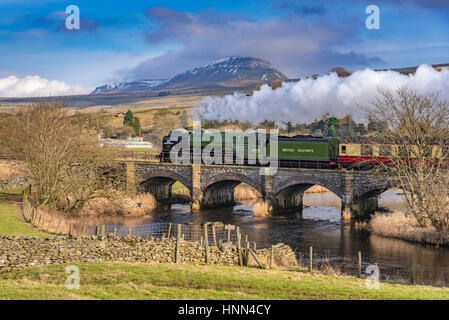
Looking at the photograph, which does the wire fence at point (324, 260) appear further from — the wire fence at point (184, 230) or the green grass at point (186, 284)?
the green grass at point (186, 284)

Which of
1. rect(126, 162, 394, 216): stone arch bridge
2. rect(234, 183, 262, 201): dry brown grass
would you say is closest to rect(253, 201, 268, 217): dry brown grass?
rect(126, 162, 394, 216): stone arch bridge

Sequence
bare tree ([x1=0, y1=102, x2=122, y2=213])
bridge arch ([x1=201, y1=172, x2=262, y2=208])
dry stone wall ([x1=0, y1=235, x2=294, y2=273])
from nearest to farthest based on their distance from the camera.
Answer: dry stone wall ([x1=0, y1=235, x2=294, y2=273]) → bare tree ([x1=0, y1=102, x2=122, y2=213]) → bridge arch ([x1=201, y1=172, x2=262, y2=208])

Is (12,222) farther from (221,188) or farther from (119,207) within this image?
(221,188)

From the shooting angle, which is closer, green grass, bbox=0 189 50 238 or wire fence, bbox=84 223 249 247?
green grass, bbox=0 189 50 238

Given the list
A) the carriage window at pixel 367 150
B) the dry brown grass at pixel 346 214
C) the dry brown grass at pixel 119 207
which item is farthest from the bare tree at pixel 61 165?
the carriage window at pixel 367 150

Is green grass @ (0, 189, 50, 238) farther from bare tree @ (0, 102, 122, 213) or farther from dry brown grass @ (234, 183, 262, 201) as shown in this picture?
dry brown grass @ (234, 183, 262, 201)

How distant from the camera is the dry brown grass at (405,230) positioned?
35.9 m

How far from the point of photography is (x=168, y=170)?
57.1m

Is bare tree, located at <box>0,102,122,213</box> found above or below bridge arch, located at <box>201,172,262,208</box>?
above

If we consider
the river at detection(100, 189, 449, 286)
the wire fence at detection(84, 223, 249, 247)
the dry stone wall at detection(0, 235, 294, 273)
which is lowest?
the river at detection(100, 189, 449, 286)

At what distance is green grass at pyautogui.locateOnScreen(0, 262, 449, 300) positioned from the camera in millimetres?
16328

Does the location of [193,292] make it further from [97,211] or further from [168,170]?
[168,170]

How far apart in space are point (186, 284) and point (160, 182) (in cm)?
4370

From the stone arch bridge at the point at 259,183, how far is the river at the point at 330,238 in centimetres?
197
